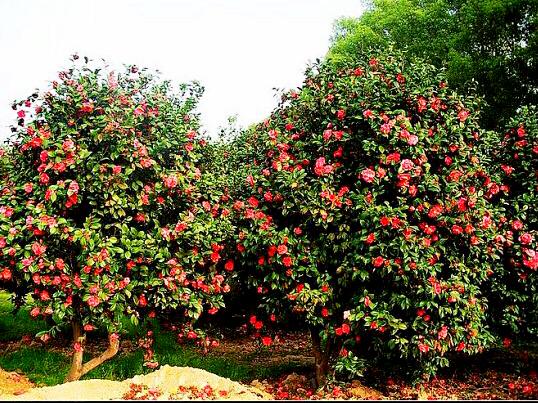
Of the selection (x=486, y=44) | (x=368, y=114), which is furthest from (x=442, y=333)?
(x=486, y=44)

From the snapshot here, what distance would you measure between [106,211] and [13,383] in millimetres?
2349

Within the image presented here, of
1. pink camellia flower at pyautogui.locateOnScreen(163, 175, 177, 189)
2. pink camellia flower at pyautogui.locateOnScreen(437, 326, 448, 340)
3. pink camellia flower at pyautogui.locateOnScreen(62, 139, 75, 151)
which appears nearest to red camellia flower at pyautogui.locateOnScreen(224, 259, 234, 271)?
pink camellia flower at pyautogui.locateOnScreen(163, 175, 177, 189)

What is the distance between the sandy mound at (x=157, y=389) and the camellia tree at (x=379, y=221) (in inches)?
41.3

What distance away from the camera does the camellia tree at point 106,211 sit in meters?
4.94

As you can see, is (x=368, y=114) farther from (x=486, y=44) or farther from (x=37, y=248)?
(x=486, y=44)

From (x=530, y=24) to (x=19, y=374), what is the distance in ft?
44.4

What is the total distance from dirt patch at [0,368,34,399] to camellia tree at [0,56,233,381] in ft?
2.14

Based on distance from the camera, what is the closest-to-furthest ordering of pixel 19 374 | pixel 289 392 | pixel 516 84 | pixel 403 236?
pixel 403 236
pixel 289 392
pixel 19 374
pixel 516 84

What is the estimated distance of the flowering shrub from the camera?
5.64m

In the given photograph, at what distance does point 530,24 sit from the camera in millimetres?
13977

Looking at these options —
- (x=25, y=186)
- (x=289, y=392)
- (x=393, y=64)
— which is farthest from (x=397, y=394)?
(x=25, y=186)

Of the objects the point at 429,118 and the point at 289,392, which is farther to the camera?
the point at 289,392

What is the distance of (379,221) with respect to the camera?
480 centimetres

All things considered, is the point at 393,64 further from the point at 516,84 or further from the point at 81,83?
the point at 516,84
